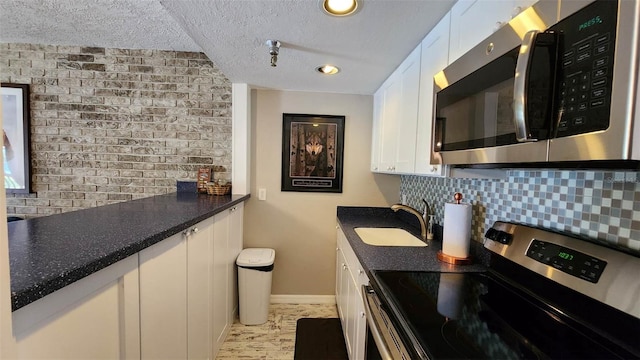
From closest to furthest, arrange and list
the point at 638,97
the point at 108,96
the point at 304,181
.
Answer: the point at 638,97 → the point at 108,96 → the point at 304,181

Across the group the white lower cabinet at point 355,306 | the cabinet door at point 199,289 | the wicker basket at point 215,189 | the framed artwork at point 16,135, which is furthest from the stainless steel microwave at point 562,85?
the framed artwork at point 16,135

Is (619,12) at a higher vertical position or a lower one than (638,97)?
higher

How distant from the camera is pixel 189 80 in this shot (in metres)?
2.47

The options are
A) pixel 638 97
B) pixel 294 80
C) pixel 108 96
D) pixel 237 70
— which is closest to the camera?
pixel 638 97

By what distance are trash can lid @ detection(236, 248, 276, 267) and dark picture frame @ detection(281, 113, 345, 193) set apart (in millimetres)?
625

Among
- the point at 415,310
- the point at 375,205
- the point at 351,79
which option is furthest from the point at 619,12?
the point at 375,205

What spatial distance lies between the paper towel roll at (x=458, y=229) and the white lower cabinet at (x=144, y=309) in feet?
4.32

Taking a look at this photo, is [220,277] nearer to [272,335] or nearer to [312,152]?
[272,335]

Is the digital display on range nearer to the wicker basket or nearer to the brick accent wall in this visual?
the wicker basket

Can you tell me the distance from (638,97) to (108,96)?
3228 millimetres

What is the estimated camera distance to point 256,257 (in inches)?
93.4

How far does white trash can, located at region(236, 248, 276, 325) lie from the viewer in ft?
7.45

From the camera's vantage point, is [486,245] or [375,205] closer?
[486,245]

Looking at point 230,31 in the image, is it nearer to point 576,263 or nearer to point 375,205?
point 576,263
